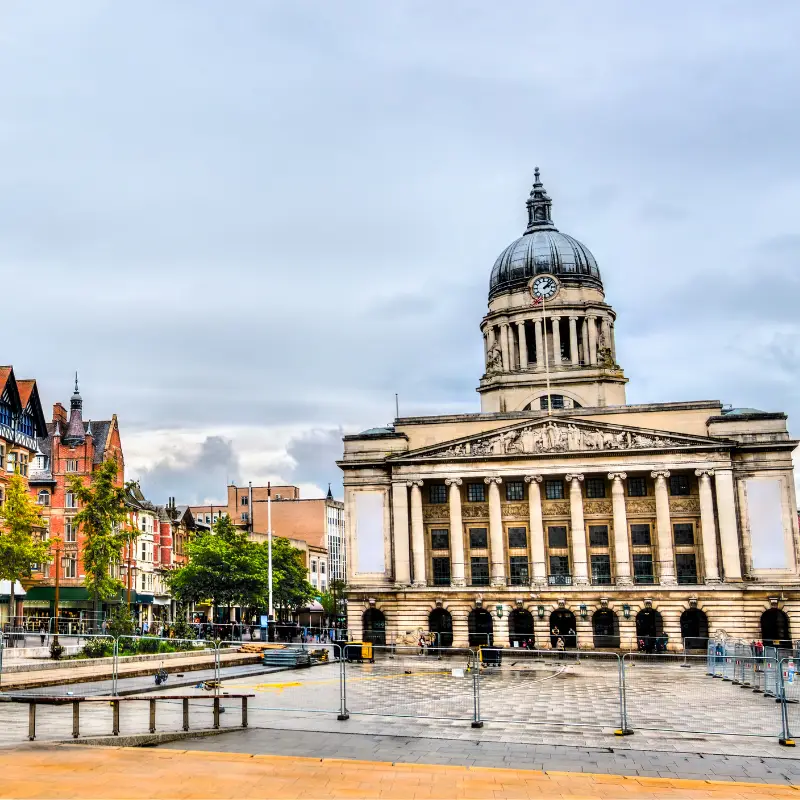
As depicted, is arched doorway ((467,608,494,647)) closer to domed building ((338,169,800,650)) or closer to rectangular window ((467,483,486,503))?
domed building ((338,169,800,650))

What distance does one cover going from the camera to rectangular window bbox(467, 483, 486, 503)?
7794 cm

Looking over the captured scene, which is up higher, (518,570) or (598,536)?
(598,536)

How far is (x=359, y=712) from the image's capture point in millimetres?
25656

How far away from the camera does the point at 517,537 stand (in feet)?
252

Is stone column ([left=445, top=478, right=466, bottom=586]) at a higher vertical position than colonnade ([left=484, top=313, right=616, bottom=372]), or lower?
lower

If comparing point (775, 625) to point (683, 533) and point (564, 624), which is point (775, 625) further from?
point (564, 624)

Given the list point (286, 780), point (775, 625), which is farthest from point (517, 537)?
point (286, 780)

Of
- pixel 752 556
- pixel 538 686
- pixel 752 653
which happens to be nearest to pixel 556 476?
pixel 752 556

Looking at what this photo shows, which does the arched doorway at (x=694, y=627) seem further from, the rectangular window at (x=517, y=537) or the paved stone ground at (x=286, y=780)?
the paved stone ground at (x=286, y=780)

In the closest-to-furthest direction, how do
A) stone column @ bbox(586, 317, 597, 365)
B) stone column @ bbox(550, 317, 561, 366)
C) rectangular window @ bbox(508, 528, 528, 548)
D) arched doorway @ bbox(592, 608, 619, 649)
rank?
arched doorway @ bbox(592, 608, 619, 649) < rectangular window @ bbox(508, 528, 528, 548) < stone column @ bbox(586, 317, 597, 365) < stone column @ bbox(550, 317, 561, 366)

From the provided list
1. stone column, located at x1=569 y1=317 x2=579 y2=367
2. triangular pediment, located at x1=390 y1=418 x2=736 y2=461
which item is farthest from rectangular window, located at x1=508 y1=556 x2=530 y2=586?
stone column, located at x1=569 y1=317 x2=579 y2=367

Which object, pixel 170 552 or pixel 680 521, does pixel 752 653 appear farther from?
pixel 170 552

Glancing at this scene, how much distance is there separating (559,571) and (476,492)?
30.0 ft

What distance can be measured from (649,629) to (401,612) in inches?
753
